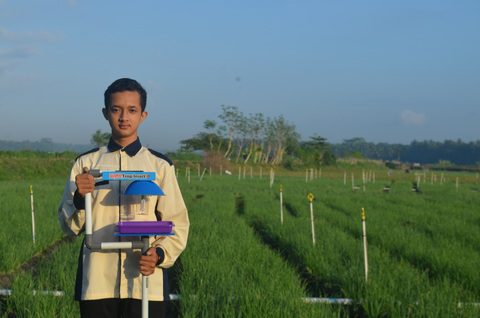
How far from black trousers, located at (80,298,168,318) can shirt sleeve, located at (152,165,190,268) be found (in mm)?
201

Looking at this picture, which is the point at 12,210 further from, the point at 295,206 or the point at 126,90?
the point at 126,90

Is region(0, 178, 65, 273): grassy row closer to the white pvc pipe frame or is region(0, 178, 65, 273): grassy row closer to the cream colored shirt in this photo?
the cream colored shirt

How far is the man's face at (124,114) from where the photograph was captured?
2320 millimetres

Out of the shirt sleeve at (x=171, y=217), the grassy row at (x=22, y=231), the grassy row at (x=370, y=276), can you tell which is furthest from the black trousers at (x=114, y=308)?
the grassy row at (x=22, y=231)

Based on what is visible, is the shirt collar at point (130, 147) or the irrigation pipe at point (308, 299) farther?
the irrigation pipe at point (308, 299)

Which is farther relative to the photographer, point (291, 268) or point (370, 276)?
point (291, 268)

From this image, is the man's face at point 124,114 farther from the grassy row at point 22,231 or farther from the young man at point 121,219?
the grassy row at point 22,231

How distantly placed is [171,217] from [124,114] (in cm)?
48

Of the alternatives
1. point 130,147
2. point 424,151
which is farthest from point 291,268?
point 424,151

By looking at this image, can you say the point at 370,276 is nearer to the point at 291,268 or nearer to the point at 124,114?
the point at 291,268

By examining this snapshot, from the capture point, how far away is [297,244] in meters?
8.13

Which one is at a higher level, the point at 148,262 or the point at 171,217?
the point at 171,217

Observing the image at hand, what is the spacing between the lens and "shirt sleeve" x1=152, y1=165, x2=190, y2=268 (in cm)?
232

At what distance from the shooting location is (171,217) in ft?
7.77
